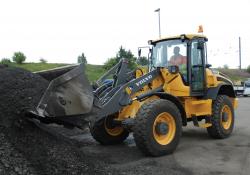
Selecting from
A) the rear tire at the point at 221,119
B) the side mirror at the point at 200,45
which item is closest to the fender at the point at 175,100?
the rear tire at the point at 221,119

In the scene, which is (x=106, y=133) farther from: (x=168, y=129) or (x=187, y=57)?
(x=187, y=57)

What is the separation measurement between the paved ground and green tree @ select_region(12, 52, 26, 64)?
2612 centimetres

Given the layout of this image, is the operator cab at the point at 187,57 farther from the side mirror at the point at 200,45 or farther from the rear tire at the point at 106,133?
the rear tire at the point at 106,133

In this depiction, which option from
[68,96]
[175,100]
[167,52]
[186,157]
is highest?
[167,52]

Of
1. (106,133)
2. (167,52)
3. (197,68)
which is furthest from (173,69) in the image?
(106,133)

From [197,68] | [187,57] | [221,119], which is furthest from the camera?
[221,119]

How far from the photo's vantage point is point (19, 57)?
118ft

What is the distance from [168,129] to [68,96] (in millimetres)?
2630

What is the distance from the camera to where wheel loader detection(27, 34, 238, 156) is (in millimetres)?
6848

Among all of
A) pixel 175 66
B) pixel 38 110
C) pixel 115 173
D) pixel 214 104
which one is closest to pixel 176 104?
pixel 175 66

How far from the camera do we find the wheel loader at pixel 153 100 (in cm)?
685

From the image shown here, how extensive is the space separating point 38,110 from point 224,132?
5.34 meters

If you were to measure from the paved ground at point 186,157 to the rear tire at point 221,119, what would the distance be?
0.63ft

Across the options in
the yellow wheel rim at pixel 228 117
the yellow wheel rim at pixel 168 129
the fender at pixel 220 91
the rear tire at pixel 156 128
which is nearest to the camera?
the rear tire at pixel 156 128
